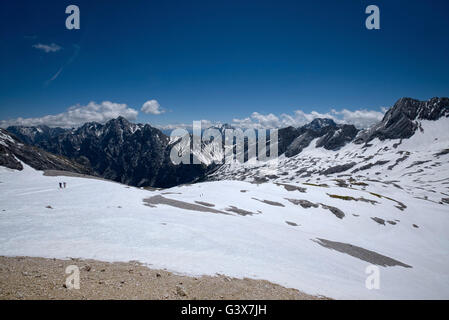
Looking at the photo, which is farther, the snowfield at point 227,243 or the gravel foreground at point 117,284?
the snowfield at point 227,243

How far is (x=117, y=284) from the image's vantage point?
513 inches

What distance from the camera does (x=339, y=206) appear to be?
71.0m

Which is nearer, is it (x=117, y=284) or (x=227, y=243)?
(x=117, y=284)

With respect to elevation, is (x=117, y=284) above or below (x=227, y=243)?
above

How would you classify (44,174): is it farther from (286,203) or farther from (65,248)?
(286,203)

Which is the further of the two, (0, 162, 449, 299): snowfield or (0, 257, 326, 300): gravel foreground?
(0, 162, 449, 299): snowfield

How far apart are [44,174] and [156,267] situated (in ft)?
242

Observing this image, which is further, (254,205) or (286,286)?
(254,205)

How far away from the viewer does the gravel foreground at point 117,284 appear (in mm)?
11297

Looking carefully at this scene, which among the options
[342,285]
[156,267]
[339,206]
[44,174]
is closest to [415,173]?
[339,206]

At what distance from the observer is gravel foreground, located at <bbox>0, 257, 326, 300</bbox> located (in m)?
11.3

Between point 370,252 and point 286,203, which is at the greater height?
point 286,203
